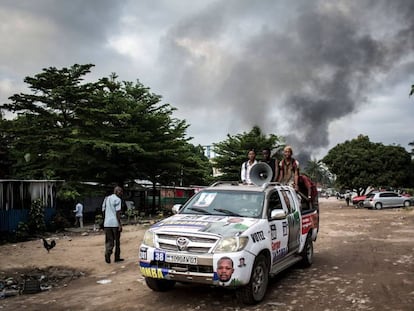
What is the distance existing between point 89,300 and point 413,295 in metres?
4.96

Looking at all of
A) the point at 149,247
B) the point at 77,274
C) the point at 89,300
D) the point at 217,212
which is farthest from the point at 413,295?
the point at 77,274

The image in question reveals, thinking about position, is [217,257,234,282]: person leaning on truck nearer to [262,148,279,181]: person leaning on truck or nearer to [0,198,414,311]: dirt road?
[0,198,414,311]: dirt road

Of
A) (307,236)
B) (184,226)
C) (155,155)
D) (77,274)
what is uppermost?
(155,155)

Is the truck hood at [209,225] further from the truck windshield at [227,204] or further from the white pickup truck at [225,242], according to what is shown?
the truck windshield at [227,204]

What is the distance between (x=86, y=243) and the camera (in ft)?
46.3

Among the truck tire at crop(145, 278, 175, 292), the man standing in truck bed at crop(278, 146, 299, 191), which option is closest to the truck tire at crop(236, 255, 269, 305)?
the truck tire at crop(145, 278, 175, 292)

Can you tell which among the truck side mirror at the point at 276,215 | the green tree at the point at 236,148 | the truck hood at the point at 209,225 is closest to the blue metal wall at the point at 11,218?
the truck hood at the point at 209,225

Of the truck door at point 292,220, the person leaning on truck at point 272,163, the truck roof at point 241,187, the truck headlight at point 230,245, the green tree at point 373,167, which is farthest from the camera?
the green tree at point 373,167

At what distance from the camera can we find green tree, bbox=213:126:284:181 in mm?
40094

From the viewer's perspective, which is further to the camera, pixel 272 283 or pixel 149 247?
pixel 272 283

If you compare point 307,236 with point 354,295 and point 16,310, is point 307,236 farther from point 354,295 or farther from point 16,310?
point 16,310

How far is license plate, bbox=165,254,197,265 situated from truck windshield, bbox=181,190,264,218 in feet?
3.79

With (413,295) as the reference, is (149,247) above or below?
above

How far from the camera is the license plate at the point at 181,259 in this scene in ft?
17.7
